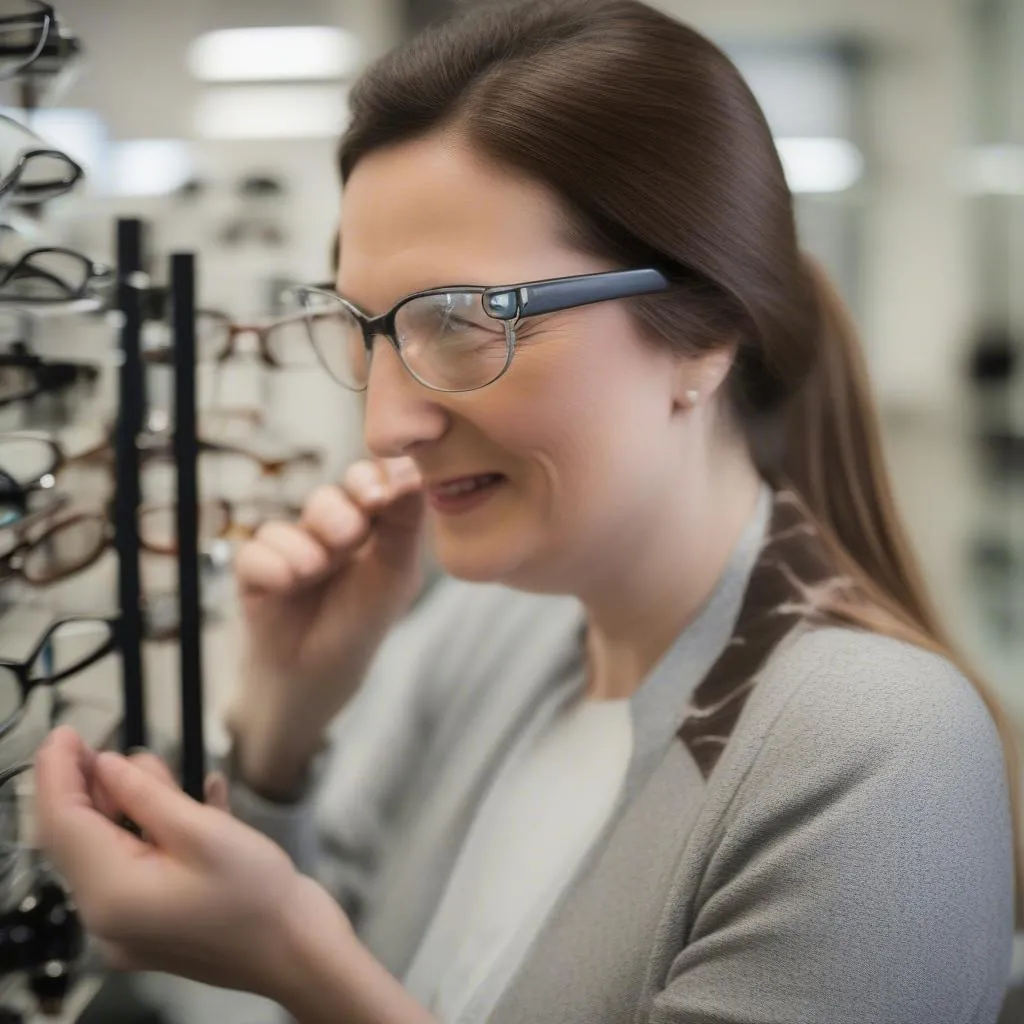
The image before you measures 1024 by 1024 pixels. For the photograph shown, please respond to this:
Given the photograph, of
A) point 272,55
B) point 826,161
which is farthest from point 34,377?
point 826,161

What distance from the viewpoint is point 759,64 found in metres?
3.09

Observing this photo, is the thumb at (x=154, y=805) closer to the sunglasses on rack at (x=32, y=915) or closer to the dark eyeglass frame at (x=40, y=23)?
the sunglasses on rack at (x=32, y=915)

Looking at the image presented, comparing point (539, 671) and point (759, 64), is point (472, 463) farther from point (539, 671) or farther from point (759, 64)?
point (759, 64)

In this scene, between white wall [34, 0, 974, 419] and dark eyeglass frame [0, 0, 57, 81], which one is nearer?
dark eyeglass frame [0, 0, 57, 81]

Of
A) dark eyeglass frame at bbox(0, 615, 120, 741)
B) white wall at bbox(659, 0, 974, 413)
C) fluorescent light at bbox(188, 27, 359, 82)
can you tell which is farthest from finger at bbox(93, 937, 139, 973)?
white wall at bbox(659, 0, 974, 413)

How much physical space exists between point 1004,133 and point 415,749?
9.66ft

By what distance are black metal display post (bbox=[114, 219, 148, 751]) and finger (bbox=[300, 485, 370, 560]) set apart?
0.24 m

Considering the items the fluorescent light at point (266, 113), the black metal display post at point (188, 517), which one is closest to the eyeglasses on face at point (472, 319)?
the black metal display post at point (188, 517)

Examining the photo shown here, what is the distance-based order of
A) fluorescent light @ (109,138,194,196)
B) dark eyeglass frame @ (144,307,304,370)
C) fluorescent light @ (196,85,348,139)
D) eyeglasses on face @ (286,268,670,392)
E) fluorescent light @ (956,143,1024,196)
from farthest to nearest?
fluorescent light @ (956,143,1024,196)
fluorescent light @ (196,85,348,139)
fluorescent light @ (109,138,194,196)
dark eyeglass frame @ (144,307,304,370)
eyeglasses on face @ (286,268,670,392)

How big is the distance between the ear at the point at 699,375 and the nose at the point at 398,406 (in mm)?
169

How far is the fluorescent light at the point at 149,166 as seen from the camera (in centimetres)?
162

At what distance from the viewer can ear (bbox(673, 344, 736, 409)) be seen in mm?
688

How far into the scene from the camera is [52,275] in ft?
1.84

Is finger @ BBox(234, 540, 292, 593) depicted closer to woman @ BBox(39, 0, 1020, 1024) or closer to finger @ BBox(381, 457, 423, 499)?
woman @ BBox(39, 0, 1020, 1024)
